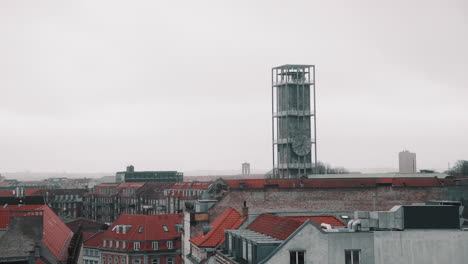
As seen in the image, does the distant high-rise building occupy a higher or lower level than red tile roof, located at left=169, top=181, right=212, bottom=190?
higher

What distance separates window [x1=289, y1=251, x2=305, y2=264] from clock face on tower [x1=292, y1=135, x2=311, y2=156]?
80.5m

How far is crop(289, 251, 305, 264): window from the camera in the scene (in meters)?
33.7

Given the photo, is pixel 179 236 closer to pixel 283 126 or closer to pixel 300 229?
pixel 283 126

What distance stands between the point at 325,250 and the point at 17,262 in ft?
60.1

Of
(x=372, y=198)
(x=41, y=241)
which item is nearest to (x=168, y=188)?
(x=372, y=198)

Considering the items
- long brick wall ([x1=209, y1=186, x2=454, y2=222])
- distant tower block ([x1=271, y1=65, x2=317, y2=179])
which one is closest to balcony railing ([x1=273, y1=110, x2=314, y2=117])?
distant tower block ([x1=271, y1=65, x2=317, y2=179])

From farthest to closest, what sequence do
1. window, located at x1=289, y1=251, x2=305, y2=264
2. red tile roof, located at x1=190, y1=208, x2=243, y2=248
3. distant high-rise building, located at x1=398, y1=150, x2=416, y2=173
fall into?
distant high-rise building, located at x1=398, y1=150, x2=416, y2=173 < red tile roof, located at x1=190, y1=208, x2=243, y2=248 < window, located at x1=289, y1=251, x2=305, y2=264

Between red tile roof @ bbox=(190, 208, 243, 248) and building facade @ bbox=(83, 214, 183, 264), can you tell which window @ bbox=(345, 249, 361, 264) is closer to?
red tile roof @ bbox=(190, 208, 243, 248)

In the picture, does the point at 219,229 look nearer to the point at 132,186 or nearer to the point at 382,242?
the point at 382,242

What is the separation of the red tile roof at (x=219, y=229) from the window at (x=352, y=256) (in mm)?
17585

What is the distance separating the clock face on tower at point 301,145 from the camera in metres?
114

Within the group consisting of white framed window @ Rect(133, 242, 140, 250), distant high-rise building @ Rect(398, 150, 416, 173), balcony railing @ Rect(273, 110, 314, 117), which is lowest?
white framed window @ Rect(133, 242, 140, 250)

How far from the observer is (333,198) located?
67250 mm

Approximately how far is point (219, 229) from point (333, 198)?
1942 cm
